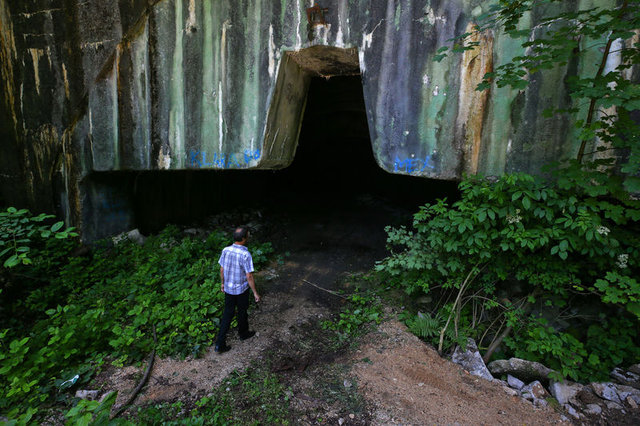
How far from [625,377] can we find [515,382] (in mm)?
952

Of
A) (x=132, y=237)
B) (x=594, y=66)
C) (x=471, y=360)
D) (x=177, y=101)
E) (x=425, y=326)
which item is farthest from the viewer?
(x=132, y=237)

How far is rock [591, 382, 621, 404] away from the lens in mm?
2787

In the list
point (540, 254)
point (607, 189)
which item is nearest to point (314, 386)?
point (540, 254)

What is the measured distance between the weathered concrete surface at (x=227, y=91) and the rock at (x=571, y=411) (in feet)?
6.72

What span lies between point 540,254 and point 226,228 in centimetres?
577

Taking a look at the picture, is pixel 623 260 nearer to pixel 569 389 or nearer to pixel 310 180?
pixel 569 389

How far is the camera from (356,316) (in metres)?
3.94

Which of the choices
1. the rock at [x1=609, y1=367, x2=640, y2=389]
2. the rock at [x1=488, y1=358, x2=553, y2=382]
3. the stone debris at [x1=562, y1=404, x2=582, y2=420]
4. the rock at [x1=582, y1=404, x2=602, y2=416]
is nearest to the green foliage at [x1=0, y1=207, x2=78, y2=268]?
the rock at [x1=488, y1=358, x2=553, y2=382]

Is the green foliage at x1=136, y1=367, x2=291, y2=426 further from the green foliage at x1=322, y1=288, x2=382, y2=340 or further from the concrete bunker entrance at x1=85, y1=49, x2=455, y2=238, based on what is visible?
the concrete bunker entrance at x1=85, y1=49, x2=455, y2=238

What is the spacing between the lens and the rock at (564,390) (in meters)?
2.84

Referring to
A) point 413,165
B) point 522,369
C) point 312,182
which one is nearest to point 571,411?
point 522,369

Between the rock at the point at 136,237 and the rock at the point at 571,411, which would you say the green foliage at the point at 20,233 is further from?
the rock at the point at 571,411

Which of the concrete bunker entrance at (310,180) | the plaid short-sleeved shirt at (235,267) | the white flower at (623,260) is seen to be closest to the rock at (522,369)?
the white flower at (623,260)

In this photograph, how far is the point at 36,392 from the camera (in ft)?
9.23
